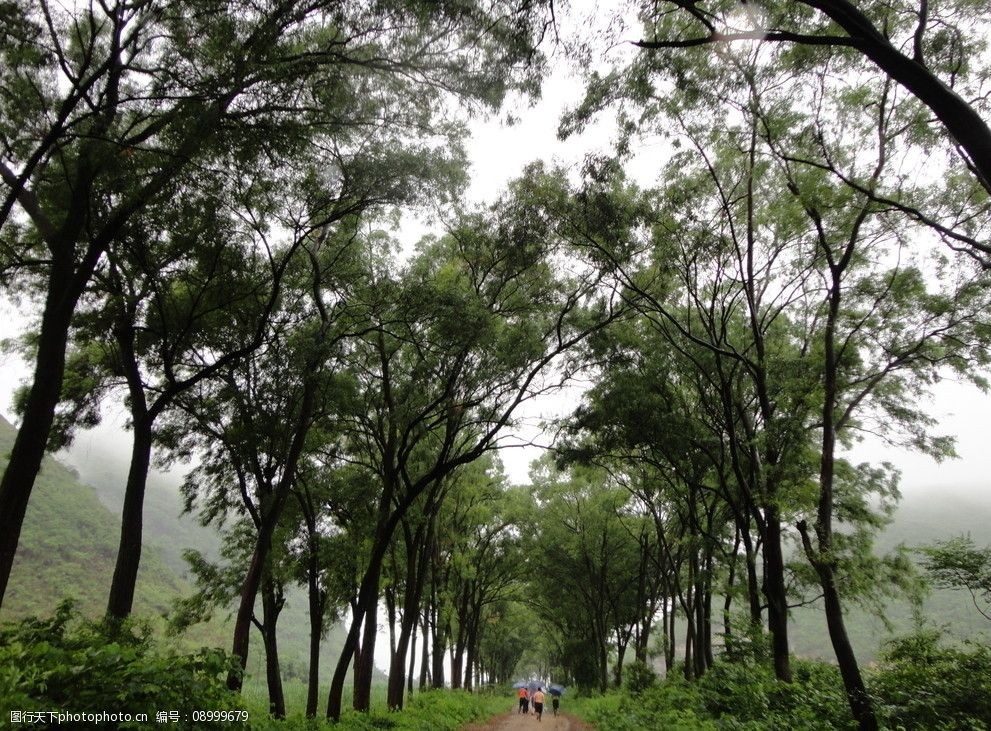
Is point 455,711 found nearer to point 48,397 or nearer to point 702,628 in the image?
point 702,628

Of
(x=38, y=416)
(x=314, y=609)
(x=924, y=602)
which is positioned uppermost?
(x=38, y=416)

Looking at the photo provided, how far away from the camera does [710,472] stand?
57.9ft

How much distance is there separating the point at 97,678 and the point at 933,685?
13.2 m

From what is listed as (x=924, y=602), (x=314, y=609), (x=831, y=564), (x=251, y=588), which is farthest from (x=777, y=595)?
(x=314, y=609)

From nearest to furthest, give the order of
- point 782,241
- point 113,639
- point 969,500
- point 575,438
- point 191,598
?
point 113,639, point 782,241, point 575,438, point 191,598, point 969,500

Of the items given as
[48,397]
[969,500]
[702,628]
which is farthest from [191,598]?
[969,500]

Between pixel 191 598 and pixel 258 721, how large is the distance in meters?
10.3

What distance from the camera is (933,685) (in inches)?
390

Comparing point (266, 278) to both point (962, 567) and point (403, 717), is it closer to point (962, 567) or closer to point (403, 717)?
point (403, 717)

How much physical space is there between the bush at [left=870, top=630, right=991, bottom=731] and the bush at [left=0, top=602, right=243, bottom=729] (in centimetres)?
1024

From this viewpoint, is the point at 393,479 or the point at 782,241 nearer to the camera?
the point at 782,241

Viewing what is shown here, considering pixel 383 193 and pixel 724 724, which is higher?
pixel 383 193

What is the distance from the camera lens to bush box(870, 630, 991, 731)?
862cm

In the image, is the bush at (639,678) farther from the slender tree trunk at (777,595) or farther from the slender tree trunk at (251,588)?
the slender tree trunk at (251,588)
